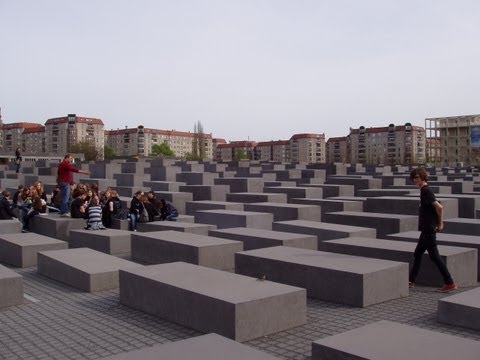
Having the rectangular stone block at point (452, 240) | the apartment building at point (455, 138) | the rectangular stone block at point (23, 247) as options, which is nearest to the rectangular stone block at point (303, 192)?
the rectangular stone block at point (452, 240)

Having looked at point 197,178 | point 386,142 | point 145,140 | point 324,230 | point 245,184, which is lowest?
point 324,230

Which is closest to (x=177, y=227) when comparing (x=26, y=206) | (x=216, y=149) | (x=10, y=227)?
(x=10, y=227)

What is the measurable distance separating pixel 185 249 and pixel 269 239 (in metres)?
1.69

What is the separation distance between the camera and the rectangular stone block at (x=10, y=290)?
25.1 feet

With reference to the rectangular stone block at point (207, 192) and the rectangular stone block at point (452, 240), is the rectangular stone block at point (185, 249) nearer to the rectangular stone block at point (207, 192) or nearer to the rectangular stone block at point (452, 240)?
the rectangular stone block at point (452, 240)

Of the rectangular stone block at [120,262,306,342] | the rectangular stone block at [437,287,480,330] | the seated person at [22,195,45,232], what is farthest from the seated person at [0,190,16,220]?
the rectangular stone block at [437,287,480,330]

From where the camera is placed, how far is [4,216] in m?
14.8

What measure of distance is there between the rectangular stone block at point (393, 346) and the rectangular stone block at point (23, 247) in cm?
745

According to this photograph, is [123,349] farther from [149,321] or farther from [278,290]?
[278,290]

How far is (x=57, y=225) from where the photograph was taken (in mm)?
13938

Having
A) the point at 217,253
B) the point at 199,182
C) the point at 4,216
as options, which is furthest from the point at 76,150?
the point at 217,253

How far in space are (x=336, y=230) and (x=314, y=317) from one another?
463 cm

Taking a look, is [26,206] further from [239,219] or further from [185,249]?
[185,249]

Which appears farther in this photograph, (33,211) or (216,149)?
(216,149)
